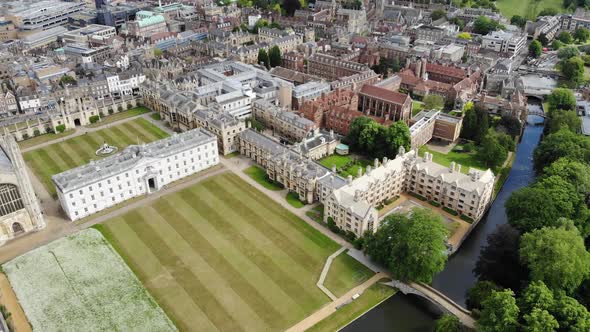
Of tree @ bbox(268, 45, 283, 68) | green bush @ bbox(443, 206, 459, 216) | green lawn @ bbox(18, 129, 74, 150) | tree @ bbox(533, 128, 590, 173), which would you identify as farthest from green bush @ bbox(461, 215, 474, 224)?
green lawn @ bbox(18, 129, 74, 150)

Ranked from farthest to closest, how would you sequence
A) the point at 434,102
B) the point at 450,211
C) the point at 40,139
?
the point at 434,102 < the point at 40,139 < the point at 450,211

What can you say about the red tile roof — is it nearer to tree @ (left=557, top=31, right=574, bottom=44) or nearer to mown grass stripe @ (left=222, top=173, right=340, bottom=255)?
mown grass stripe @ (left=222, top=173, right=340, bottom=255)

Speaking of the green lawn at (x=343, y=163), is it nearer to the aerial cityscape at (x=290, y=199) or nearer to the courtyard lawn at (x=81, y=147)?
the aerial cityscape at (x=290, y=199)

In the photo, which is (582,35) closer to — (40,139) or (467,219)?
(467,219)

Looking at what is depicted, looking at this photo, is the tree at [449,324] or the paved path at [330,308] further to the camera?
the paved path at [330,308]

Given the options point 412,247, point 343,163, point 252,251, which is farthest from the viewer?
point 343,163

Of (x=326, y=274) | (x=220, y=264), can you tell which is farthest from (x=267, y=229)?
(x=326, y=274)

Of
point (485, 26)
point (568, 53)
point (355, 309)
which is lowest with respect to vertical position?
point (355, 309)

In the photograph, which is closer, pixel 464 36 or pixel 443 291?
pixel 443 291

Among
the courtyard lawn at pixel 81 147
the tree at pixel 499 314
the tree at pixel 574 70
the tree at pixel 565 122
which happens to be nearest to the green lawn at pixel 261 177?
the courtyard lawn at pixel 81 147
